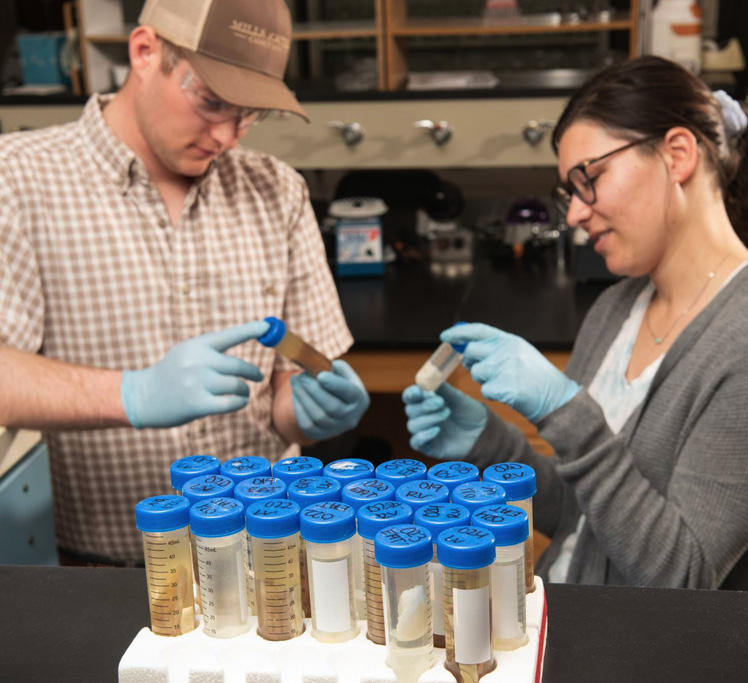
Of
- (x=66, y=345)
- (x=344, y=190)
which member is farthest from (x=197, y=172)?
(x=344, y=190)

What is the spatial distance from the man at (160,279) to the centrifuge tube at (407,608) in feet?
2.79

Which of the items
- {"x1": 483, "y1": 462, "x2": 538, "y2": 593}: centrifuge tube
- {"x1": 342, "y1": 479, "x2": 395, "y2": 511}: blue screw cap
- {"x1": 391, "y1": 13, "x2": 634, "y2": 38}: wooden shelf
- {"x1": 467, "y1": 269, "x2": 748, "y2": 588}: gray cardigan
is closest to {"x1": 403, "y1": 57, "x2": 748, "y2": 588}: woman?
{"x1": 467, "y1": 269, "x2": 748, "y2": 588}: gray cardigan

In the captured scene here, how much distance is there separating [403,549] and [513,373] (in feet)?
2.57

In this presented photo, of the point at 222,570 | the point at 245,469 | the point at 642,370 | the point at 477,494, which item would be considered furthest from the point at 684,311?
the point at 222,570

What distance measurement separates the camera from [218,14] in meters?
1.85

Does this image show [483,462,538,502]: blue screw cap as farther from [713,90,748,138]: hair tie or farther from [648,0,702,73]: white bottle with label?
[648,0,702,73]: white bottle with label

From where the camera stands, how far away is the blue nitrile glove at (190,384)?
1798 mm

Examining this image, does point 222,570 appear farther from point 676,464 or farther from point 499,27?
point 499,27

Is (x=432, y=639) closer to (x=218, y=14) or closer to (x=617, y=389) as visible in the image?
(x=617, y=389)

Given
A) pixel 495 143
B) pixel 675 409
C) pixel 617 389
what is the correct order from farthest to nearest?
pixel 495 143 → pixel 617 389 → pixel 675 409

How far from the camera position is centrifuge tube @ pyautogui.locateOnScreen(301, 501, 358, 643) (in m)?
1.04

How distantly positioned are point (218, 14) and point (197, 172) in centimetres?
33

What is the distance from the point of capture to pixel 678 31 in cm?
310

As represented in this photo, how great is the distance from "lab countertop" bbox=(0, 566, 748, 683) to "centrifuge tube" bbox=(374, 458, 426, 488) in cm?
26
